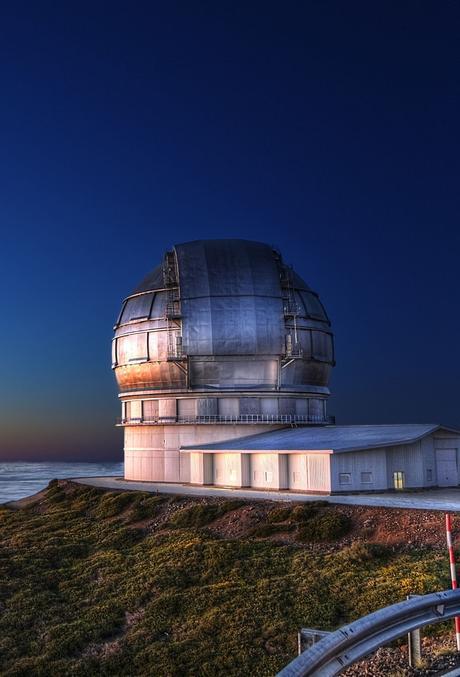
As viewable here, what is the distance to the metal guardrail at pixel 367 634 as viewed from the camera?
646 cm

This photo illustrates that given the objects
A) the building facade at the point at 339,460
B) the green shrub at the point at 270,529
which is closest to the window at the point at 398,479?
the building facade at the point at 339,460

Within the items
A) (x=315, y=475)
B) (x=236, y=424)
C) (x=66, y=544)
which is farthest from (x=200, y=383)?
(x=66, y=544)

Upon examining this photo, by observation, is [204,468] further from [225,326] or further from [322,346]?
[322,346]

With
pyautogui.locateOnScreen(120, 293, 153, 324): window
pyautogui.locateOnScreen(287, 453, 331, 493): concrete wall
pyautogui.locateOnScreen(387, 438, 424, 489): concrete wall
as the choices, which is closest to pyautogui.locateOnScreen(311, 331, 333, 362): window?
pyautogui.locateOnScreen(120, 293, 153, 324): window

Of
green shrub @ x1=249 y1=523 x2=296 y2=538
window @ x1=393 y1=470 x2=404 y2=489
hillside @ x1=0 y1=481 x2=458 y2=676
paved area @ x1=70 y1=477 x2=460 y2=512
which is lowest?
hillside @ x1=0 y1=481 x2=458 y2=676

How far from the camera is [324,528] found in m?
22.4

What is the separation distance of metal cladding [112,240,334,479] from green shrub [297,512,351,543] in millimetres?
16944

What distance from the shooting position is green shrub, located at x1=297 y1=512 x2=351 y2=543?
866 inches

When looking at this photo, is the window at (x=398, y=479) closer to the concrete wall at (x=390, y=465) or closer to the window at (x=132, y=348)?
the concrete wall at (x=390, y=465)

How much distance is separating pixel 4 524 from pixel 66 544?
1081 centimetres

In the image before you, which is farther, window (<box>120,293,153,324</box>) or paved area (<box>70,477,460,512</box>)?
window (<box>120,293,153,324</box>)

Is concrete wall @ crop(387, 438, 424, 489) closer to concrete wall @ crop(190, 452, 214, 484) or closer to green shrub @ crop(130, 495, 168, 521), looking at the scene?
concrete wall @ crop(190, 452, 214, 484)

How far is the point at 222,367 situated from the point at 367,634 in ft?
109

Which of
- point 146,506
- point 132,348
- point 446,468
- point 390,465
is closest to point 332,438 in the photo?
point 390,465
